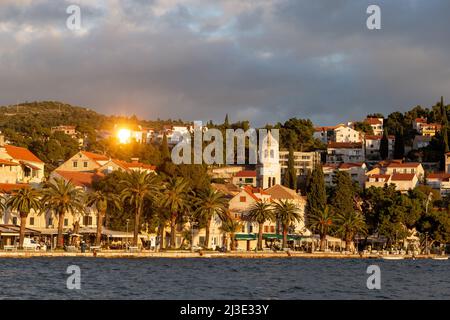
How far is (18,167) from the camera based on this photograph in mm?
119750

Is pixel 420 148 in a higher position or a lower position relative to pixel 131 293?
higher

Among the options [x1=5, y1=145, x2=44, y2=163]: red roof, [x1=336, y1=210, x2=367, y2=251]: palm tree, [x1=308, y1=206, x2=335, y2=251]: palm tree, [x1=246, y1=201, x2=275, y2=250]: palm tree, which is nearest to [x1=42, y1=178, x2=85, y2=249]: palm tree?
[x1=246, y1=201, x2=275, y2=250]: palm tree

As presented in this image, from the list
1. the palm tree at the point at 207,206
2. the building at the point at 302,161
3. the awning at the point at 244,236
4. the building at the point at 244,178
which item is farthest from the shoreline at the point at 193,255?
the building at the point at 302,161

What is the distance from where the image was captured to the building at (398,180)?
534ft

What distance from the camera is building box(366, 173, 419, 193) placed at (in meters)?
163

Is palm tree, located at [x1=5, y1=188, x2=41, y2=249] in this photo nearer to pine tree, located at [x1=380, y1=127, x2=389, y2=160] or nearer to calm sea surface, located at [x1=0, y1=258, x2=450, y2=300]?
calm sea surface, located at [x1=0, y1=258, x2=450, y2=300]

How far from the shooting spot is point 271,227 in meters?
129

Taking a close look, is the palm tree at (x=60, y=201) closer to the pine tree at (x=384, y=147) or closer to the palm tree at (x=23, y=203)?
the palm tree at (x=23, y=203)

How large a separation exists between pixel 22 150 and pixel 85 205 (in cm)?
2740

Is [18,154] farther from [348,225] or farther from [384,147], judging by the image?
[384,147]

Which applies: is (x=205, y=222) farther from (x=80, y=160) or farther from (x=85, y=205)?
(x=80, y=160)

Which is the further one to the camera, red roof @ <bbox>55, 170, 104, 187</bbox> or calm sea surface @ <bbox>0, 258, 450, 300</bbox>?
red roof @ <bbox>55, 170, 104, 187</bbox>

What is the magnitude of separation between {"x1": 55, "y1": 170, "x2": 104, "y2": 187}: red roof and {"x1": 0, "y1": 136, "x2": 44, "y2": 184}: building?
6261mm
